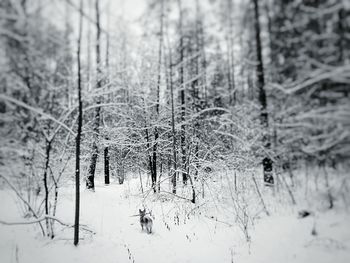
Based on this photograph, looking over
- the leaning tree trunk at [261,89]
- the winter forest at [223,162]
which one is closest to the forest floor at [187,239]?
the winter forest at [223,162]

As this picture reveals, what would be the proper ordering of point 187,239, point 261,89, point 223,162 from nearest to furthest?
1. point 187,239
2. point 223,162
3. point 261,89

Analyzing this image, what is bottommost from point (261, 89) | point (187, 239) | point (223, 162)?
point (187, 239)

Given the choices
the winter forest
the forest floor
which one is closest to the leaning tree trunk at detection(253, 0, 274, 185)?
the winter forest

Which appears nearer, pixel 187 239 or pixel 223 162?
pixel 187 239

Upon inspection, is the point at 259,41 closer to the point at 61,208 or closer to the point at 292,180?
the point at 292,180

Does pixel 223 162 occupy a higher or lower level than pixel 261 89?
lower

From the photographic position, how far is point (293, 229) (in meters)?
4.11

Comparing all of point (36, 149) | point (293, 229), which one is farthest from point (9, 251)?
Result: point (293, 229)

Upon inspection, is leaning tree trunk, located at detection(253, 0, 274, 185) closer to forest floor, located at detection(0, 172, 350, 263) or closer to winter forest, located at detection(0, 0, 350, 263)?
winter forest, located at detection(0, 0, 350, 263)

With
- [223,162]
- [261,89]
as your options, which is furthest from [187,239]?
[261,89]

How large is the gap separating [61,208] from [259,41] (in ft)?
29.4

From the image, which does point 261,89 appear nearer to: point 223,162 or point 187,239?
point 223,162

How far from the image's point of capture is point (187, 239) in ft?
17.4

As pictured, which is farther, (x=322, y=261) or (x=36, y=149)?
(x=36, y=149)
